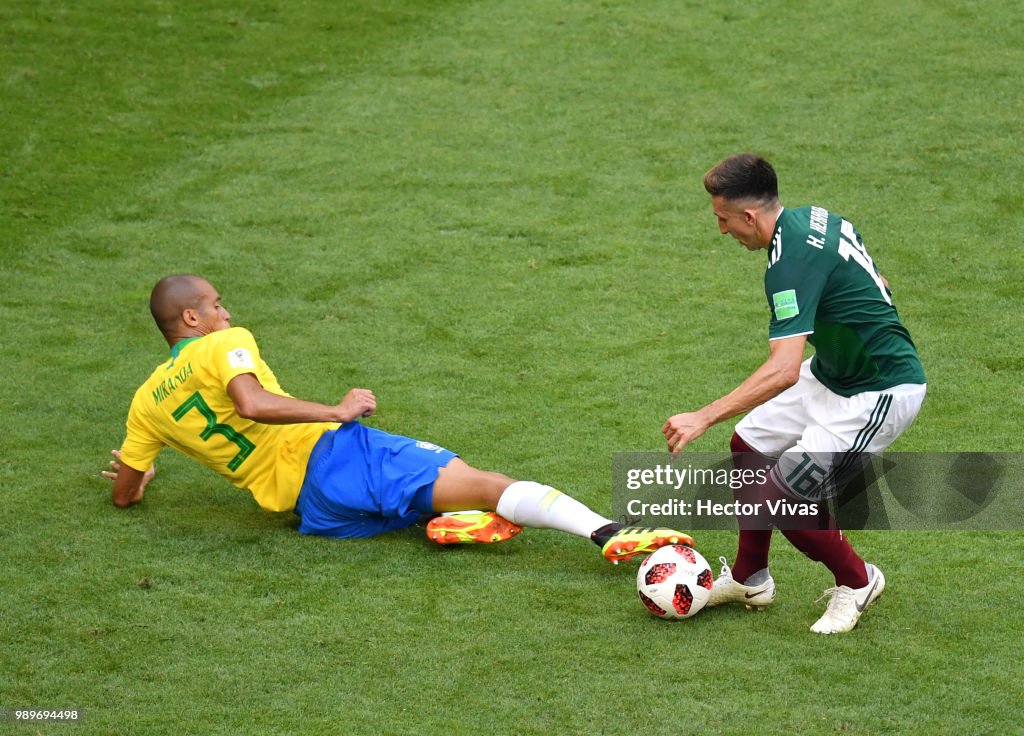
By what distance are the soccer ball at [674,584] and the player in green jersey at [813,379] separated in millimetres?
106

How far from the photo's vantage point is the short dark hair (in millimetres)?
4707

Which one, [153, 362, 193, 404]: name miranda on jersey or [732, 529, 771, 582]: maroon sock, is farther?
[153, 362, 193, 404]: name miranda on jersey

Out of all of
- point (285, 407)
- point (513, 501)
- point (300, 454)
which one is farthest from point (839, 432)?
point (300, 454)

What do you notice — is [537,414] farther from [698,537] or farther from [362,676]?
[362,676]

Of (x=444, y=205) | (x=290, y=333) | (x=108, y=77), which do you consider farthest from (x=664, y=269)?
(x=108, y=77)

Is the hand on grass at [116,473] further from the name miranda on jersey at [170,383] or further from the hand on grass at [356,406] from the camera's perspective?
the hand on grass at [356,406]

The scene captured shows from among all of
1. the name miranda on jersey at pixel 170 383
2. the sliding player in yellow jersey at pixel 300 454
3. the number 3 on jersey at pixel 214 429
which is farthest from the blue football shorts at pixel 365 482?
the name miranda on jersey at pixel 170 383

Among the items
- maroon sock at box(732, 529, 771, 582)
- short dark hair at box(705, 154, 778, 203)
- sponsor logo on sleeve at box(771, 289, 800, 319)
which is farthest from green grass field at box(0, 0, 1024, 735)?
short dark hair at box(705, 154, 778, 203)

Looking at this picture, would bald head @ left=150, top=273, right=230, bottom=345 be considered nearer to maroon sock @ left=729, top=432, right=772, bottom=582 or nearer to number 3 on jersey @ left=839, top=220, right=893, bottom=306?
maroon sock @ left=729, top=432, right=772, bottom=582

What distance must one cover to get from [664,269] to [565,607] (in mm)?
4032

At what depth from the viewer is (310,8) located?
13242mm

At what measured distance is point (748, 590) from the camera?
5.16 meters

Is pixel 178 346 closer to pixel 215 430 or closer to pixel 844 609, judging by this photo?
pixel 215 430

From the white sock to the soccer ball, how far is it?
488 mm
